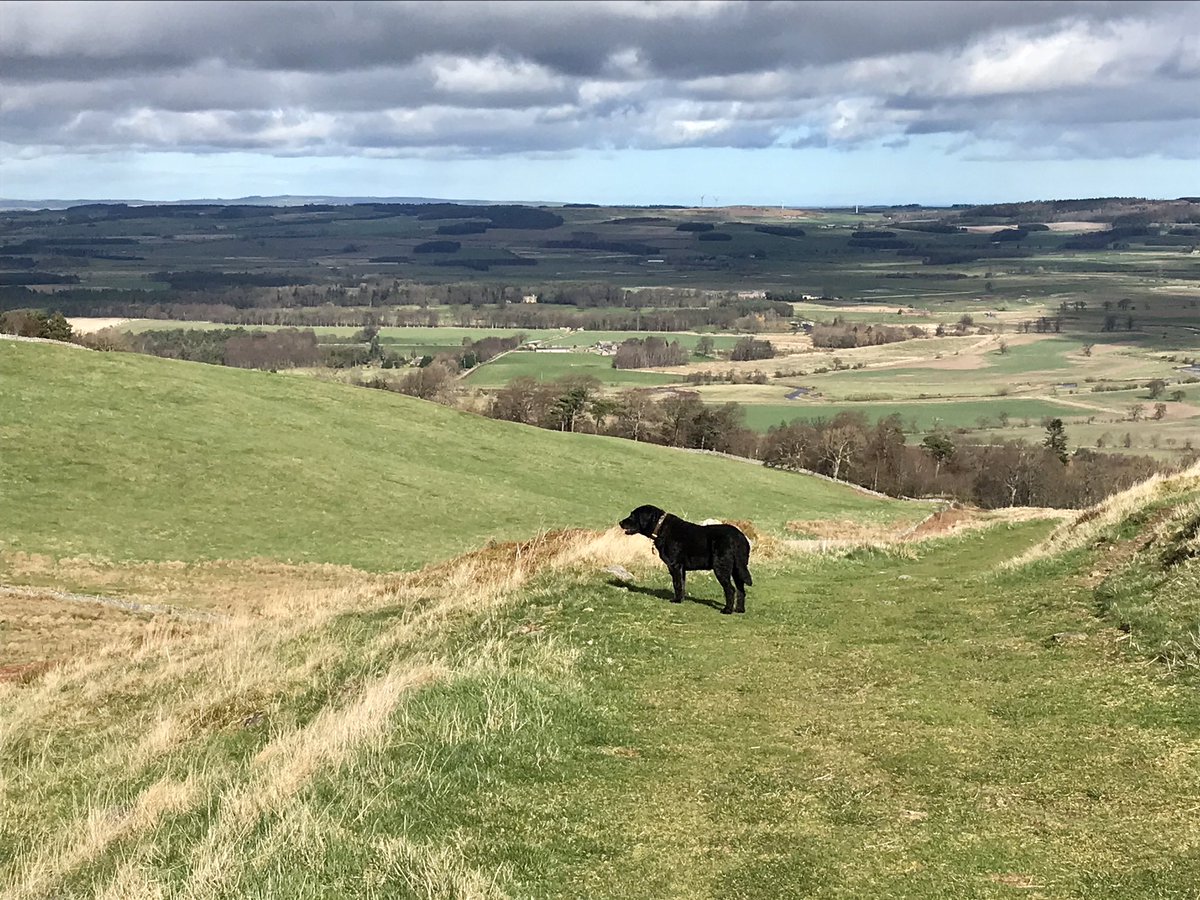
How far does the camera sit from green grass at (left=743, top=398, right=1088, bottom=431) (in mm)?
119375

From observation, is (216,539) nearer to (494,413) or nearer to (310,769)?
(310,769)

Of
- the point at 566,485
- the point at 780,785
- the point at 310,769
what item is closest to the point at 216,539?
the point at 566,485

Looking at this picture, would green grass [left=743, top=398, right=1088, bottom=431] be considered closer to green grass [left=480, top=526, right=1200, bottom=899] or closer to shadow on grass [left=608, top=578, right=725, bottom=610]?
shadow on grass [left=608, top=578, right=725, bottom=610]

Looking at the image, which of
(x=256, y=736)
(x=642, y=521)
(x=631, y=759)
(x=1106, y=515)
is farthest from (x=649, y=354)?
(x=631, y=759)

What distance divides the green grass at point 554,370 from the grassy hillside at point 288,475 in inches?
3038

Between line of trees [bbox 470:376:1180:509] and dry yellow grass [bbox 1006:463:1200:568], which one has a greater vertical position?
dry yellow grass [bbox 1006:463:1200:568]

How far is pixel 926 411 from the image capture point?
12912 centimetres

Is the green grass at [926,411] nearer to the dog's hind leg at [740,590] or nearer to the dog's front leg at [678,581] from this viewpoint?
the dog's front leg at [678,581]

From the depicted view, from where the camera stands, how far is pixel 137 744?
12930mm

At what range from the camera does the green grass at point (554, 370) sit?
141 metres

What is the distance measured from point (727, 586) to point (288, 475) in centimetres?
2971

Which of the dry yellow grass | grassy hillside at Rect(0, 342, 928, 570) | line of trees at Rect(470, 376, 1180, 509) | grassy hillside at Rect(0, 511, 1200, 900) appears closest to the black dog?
grassy hillside at Rect(0, 511, 1200, 900)

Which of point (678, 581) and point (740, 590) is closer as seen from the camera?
point (740, 590)

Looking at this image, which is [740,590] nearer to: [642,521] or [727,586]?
[727,586]
